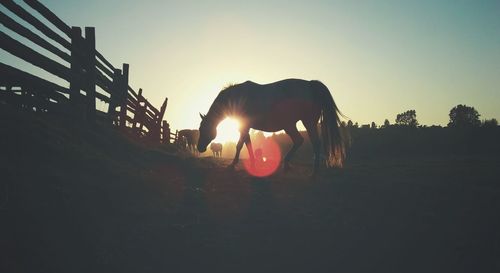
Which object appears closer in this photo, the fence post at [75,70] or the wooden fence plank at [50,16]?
the wooden fence plank at [50,16]

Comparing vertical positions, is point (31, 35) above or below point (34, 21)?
below

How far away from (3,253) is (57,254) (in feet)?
1.09

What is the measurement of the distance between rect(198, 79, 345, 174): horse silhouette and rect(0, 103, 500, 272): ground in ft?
10.1

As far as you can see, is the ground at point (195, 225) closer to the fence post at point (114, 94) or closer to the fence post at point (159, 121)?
the fence post at point (114, 94)

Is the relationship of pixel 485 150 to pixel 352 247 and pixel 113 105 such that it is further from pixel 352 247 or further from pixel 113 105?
pixel 352 247

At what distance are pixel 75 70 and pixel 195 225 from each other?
19.7 feet

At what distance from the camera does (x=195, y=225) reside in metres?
3.69

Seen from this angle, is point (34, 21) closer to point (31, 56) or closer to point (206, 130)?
point (31, 56)

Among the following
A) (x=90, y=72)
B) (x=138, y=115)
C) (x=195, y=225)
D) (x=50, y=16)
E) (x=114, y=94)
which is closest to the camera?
(x=195, y=225)

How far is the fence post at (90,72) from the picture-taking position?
8.68 metres

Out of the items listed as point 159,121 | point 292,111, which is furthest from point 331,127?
point 159,121

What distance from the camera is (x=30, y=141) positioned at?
4305mm

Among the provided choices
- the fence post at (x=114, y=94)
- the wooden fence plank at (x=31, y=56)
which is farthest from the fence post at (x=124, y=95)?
the wooden fence plank at (x=31, y=56)

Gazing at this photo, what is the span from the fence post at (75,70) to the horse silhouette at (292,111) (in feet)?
11.7
